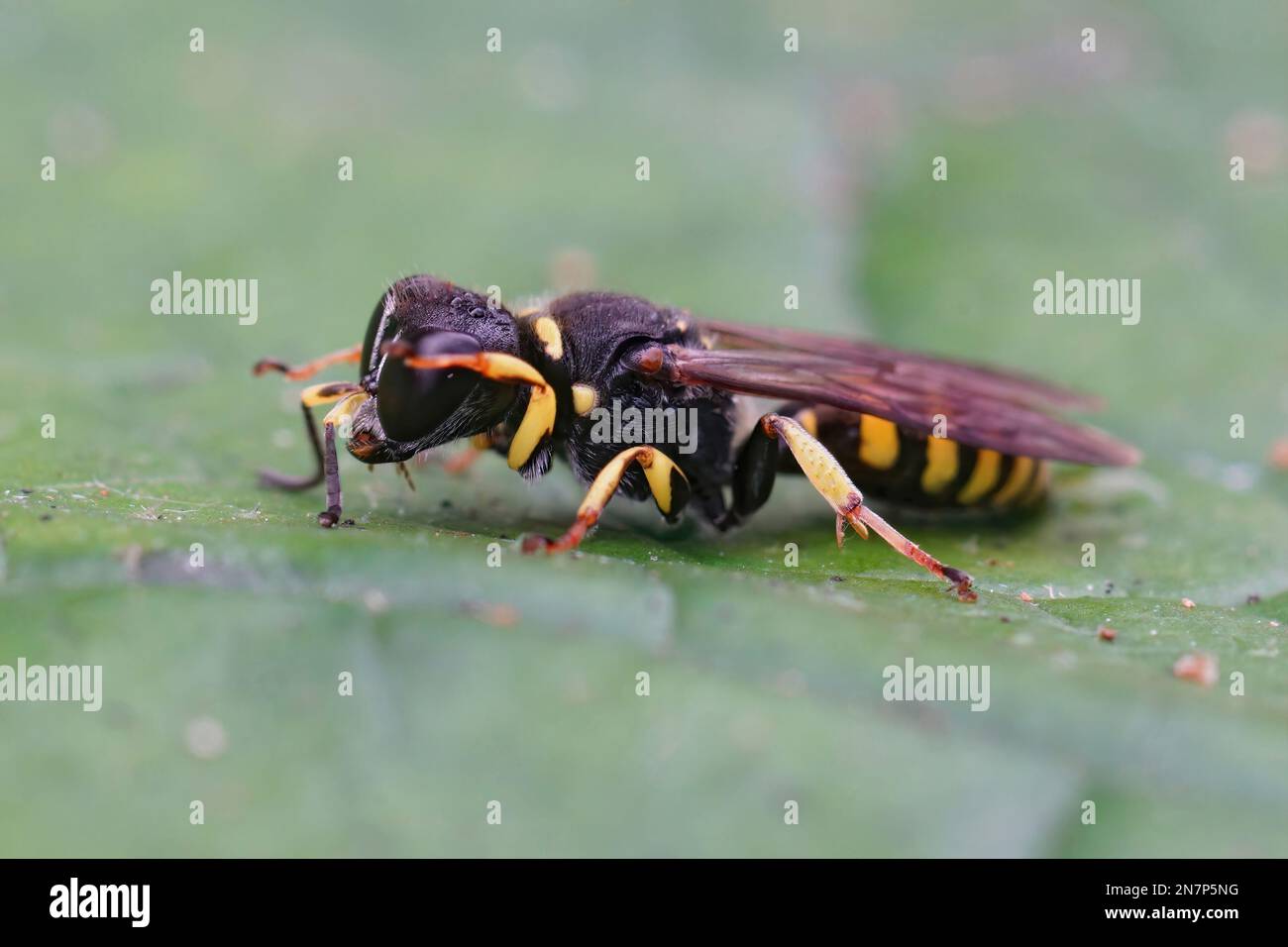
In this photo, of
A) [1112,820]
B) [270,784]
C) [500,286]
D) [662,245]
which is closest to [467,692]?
[270,784]

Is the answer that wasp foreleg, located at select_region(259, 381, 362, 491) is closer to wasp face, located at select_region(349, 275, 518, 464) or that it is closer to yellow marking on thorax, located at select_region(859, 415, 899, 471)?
wasp face, located at select_region(349, 275, 518, 464)

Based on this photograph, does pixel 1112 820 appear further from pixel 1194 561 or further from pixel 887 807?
pixel 1194 561

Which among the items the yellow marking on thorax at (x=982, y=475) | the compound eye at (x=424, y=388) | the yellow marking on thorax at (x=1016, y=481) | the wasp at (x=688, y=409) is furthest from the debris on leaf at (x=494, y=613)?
the yellow marking on thorax at (x=1016, y=481)

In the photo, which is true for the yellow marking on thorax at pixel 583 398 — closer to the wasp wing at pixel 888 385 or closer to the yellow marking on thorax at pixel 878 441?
the wasp wing at pixel 888 385

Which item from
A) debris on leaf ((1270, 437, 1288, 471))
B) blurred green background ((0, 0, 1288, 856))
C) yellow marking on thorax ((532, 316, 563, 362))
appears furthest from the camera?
debris on leaf ((1270, 437, 1288, 471))

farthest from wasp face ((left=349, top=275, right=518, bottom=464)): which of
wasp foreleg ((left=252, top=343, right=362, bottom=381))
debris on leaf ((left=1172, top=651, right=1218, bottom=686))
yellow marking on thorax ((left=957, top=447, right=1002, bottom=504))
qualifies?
debris on leaf ((left=1172, top=651, right=1218, bottom=686))

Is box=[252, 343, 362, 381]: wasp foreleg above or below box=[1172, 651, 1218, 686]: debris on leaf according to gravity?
above
